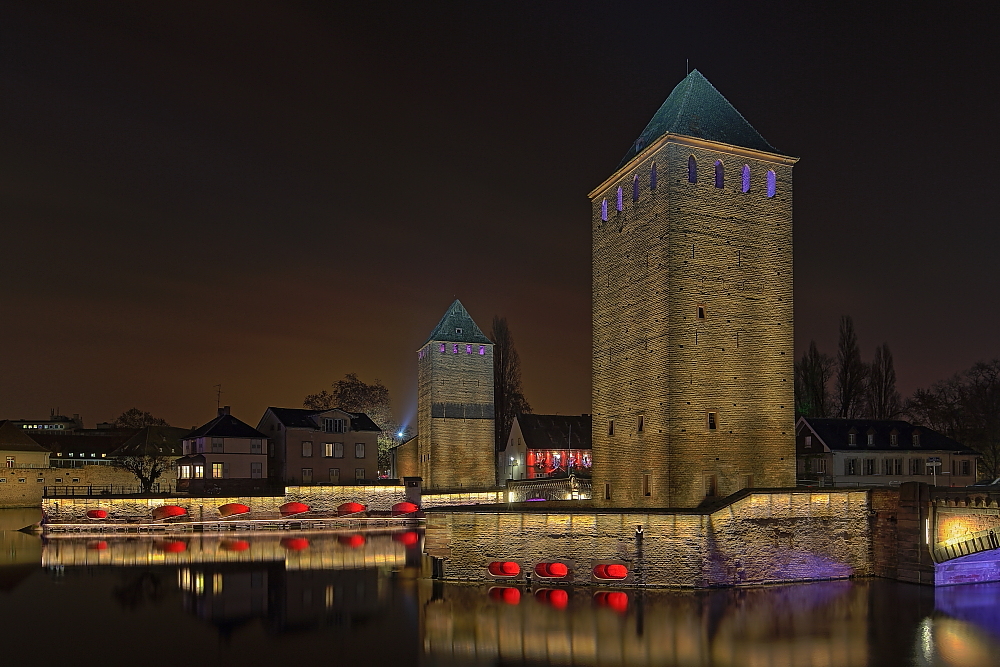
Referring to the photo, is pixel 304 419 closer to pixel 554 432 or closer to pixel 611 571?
pixel 554 432

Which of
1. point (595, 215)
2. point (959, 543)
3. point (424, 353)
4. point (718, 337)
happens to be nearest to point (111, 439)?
point (424, 353)

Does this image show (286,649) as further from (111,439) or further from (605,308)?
(111,439)

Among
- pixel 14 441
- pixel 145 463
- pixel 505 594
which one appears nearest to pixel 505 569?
pixel 505 594

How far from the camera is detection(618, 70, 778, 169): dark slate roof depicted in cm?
2559

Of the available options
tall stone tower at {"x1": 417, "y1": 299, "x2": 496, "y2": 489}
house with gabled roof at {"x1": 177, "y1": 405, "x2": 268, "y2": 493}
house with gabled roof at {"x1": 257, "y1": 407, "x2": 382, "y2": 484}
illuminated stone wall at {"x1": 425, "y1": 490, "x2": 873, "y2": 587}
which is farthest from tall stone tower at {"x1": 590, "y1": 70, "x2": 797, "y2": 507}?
house with gabled roof at {"x1": 177, "y1": 405, "x2": 268, "y2": 493}

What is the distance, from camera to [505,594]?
2125 centimetres

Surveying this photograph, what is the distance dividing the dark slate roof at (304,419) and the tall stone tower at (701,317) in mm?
26667

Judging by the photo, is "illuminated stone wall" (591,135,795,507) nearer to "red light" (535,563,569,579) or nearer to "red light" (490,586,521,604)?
"red light" (535,563,569,579)

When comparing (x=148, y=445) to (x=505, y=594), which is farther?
(x=148, y=445)

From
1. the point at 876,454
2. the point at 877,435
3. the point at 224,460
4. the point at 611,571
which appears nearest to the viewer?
the point at 611,571

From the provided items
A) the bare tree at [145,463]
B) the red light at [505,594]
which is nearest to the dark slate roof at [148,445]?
the bare tree at [145,463]

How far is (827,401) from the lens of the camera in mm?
52594

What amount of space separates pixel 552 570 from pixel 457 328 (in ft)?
109

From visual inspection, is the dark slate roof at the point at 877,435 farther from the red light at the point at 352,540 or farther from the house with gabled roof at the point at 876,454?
the red light at the point at 352,540
